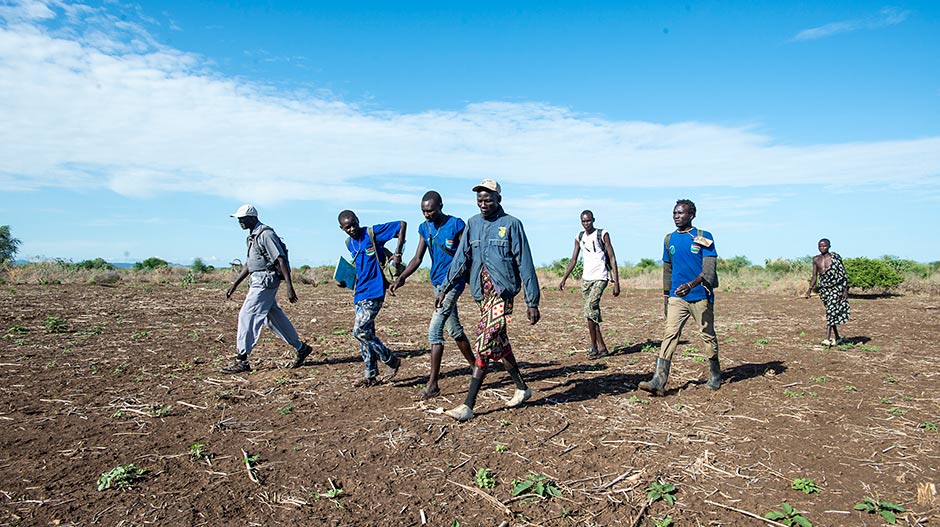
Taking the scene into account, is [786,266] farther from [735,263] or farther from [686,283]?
[686,283]

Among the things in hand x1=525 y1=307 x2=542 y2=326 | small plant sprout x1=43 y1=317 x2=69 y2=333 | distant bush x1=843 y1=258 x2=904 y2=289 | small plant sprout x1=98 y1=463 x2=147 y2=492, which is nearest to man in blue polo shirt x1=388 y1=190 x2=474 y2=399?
hand x1=525 y1=307 x2=542 y2=326

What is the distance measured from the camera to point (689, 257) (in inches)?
255

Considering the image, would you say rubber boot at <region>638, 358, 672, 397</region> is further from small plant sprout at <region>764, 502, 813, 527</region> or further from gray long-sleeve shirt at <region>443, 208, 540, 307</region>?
small plant sprout at <region>764, 502, 813, 527</region>

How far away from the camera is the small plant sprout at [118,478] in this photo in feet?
13.6

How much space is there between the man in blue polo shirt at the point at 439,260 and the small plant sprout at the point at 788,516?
9.96ft

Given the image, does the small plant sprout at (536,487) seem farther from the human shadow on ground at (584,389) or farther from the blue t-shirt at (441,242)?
the blue t-shirt at (441,242)

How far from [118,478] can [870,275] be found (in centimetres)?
2293

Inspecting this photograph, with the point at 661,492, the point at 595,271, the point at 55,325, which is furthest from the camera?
the point at 55,325

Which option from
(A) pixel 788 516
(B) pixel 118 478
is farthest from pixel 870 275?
(B) pixel 118 478

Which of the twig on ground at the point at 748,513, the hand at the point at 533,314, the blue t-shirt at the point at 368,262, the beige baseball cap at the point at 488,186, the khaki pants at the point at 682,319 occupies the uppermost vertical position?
the beige baseball cap at the point at 488,186

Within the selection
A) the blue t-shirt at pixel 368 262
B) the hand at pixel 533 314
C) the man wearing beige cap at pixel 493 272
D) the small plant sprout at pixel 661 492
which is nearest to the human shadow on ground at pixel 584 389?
the man wearing beige cap at pixel 493 272

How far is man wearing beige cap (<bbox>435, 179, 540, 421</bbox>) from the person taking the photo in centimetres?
559

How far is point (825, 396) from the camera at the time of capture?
6.70 metres

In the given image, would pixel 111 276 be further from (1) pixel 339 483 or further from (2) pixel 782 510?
(2) pixel 782 510
